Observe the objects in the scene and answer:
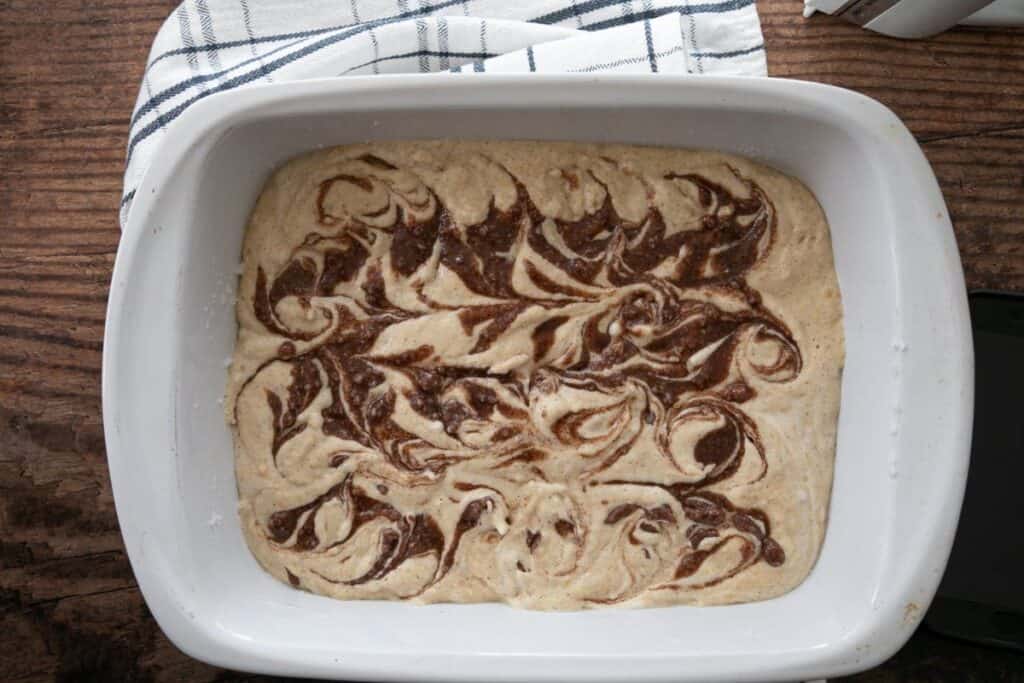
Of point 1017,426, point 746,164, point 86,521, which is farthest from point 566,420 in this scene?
point 86,521

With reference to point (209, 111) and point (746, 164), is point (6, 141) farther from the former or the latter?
point (746, 164)

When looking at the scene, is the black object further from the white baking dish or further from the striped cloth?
the striped cloth

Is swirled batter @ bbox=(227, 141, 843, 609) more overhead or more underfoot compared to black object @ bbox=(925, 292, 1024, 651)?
more overhead

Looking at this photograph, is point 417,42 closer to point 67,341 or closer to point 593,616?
point 67,341

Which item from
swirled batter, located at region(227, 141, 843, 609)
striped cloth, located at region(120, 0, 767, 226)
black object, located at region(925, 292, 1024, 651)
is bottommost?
black object, located at region(925, 292, 1024, 651)

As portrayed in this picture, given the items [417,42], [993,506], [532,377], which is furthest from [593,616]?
[417,42]

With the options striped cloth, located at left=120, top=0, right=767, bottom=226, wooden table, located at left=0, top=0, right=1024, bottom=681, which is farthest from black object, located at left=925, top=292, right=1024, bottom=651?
wooden table, located at left=0, top=0, right=1024, bottom=681
